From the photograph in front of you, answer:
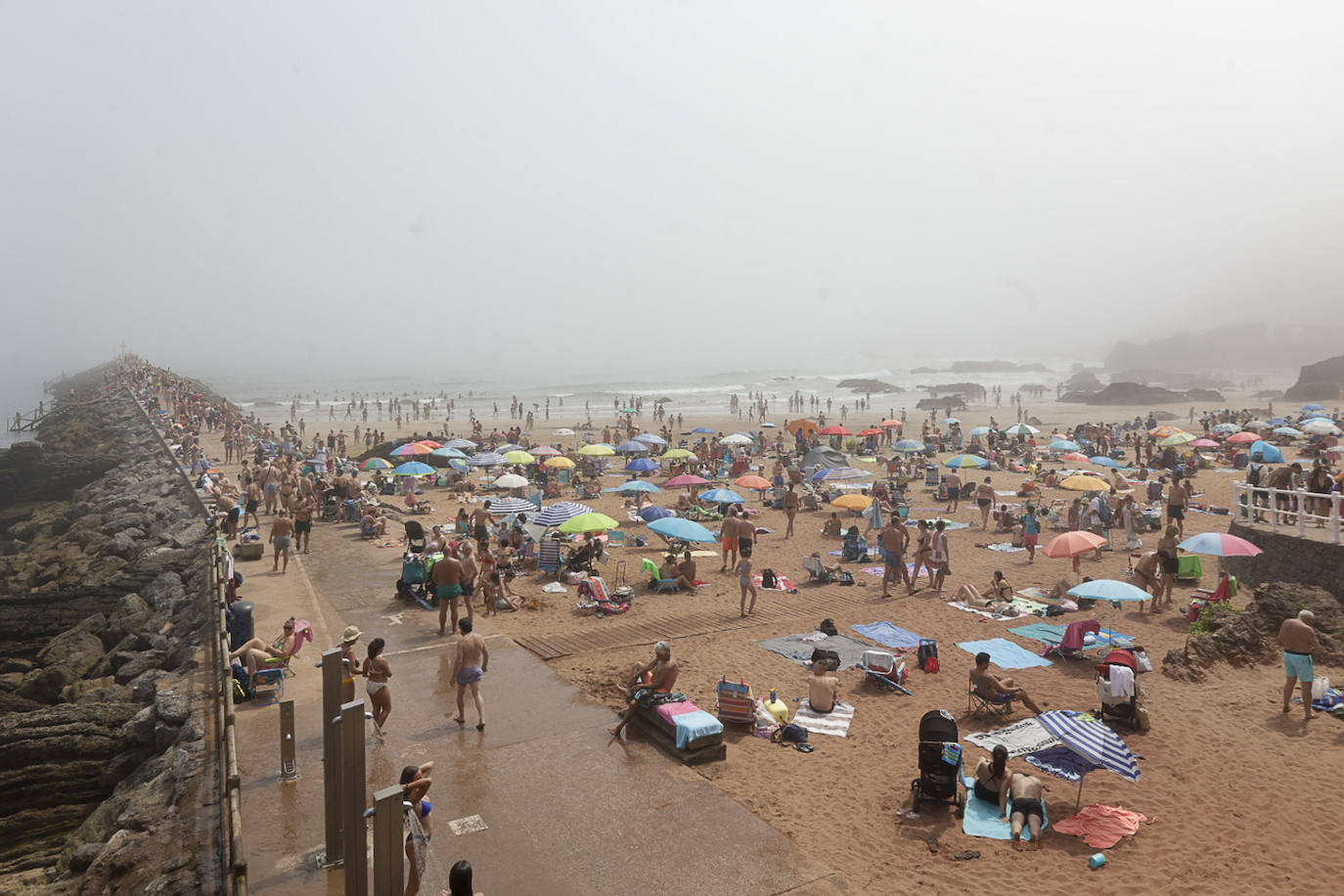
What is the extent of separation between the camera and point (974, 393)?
84.8 metres

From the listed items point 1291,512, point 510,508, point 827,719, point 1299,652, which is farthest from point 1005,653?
point 510,508

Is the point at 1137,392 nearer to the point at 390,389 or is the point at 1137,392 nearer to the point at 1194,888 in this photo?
the point at 1194,888

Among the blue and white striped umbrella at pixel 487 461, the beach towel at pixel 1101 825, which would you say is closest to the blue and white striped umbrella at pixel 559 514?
the blue and white striped umbrella at pixel 487 461

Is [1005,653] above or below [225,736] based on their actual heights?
below

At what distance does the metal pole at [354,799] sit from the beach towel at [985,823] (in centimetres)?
494

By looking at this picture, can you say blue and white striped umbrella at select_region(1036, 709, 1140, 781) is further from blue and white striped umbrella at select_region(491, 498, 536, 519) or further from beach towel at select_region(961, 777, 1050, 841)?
blue and white striped umbrella at select_region(491, 498, 536, 519)

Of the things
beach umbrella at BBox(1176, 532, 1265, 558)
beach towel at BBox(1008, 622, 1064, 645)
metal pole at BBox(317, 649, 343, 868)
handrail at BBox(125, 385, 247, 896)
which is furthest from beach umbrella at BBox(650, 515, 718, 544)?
metal pole at BBox(317, 649, 343, 868)

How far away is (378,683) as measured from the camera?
8.15 meters

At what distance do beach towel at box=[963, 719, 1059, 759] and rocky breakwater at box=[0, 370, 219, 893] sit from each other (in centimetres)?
734

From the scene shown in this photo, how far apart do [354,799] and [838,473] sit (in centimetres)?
2253

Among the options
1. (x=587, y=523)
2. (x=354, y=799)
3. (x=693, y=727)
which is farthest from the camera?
(x=587, y=523)

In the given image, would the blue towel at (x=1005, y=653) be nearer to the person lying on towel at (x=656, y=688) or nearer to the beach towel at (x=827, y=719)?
the beach towel at (x=827, y=719)

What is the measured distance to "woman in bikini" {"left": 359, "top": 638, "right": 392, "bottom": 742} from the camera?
8.10 meters

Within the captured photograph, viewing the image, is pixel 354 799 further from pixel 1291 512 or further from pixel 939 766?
pixel 1291 512
